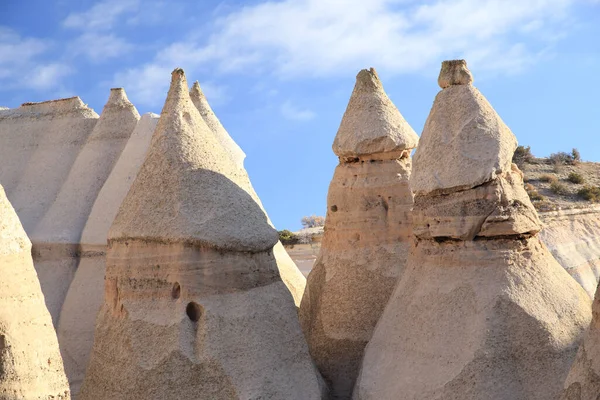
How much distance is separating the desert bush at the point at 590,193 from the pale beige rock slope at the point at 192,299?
18211 millimetres

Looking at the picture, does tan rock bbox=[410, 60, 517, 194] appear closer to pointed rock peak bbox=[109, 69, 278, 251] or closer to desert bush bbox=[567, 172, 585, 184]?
pointed rock peak bbox=[109, 69, 278, 251]

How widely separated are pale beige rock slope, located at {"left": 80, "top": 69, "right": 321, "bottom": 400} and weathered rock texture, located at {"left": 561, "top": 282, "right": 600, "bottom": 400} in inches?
112

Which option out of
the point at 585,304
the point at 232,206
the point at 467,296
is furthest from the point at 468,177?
the point at 232,206

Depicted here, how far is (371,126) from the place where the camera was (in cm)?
1038

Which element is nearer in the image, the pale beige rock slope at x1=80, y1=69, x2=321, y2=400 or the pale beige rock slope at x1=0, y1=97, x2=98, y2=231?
the pale beige rock slope at x1=80, y1=69, x2=321, y2=400

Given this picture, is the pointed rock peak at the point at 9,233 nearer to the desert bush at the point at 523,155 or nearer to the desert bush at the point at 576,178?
the desert bush at the point at 576,178

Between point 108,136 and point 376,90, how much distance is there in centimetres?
405

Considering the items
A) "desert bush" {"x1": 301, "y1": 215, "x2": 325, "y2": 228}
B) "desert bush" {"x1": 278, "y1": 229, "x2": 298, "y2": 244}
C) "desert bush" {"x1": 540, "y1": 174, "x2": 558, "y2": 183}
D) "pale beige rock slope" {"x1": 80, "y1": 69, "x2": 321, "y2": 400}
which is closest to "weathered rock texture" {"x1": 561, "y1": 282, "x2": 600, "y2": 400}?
"pale beige rock slope" {"x1": 80, "y1": 69, "x2": 321, "y2": 400}

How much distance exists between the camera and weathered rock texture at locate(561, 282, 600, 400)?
18.3ft

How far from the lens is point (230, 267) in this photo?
7.85 meters

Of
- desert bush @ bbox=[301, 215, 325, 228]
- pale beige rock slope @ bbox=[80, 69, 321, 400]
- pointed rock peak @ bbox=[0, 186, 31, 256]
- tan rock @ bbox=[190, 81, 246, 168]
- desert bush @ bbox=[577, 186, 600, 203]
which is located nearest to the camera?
pointed rock peak @ bbox=[0, 186, 31, 256]

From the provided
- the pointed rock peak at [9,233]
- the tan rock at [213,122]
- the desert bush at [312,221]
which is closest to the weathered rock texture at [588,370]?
the pointed rock peak at [9,233]

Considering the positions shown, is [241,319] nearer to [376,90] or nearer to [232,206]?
[232,206]

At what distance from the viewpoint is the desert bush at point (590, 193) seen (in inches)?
954
